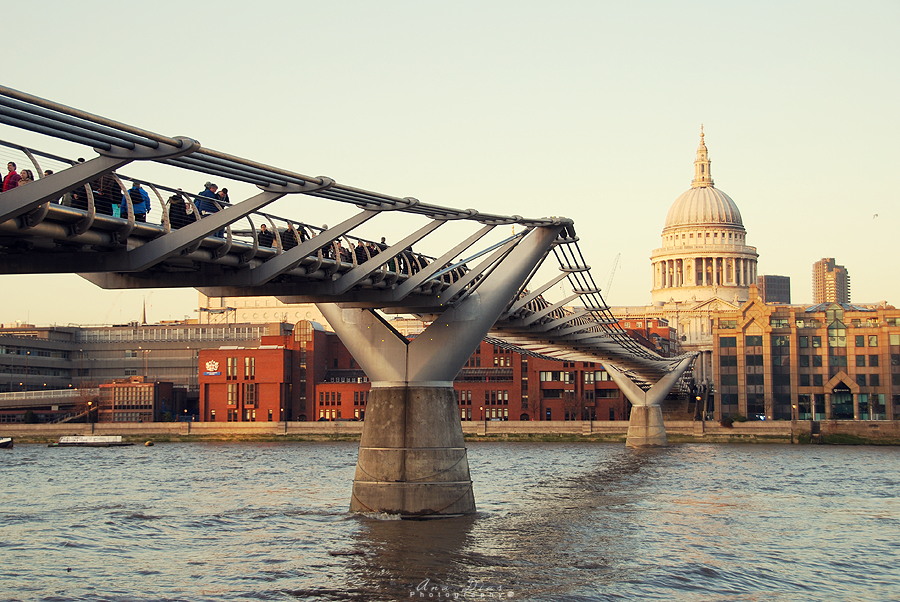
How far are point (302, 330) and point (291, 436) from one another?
849 inches

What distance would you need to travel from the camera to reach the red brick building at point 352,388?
388 feet

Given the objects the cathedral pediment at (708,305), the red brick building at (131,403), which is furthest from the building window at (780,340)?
the cathedral pediment at (708,305)

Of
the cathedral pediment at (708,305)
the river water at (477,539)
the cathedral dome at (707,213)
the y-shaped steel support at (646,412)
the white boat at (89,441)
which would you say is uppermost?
the cathedral dome at (707,213)

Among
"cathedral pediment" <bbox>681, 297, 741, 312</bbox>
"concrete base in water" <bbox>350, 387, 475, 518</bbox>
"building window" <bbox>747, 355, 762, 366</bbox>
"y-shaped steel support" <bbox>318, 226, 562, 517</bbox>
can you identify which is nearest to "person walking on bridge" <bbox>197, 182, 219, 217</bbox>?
"y-shaped steel support" <bbox>318, 226, 562, 517</bbox>

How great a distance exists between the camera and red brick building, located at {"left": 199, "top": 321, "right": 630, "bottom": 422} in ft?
388

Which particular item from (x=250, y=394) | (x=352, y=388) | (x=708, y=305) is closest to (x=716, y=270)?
(x=708, y=305)

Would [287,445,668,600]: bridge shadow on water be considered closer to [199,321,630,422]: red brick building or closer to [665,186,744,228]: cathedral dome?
[199,321,630,422]: red brick building

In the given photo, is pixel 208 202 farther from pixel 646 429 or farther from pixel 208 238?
pixel 646 429

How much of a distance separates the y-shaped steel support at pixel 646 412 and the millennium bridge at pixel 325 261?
47.1 m

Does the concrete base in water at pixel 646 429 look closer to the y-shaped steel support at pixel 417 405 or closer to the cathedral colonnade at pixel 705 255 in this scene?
the y-shaped steel support at pixel 417 405

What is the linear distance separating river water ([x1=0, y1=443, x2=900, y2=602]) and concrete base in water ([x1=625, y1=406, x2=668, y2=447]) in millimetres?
31712

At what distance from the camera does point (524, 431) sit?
104000mm

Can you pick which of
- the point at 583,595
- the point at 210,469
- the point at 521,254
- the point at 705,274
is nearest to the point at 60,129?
the point at 583,595

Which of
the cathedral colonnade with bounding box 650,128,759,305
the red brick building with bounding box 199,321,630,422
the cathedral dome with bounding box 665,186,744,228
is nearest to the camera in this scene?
the red brick building with bounding box 199,321,630,422
